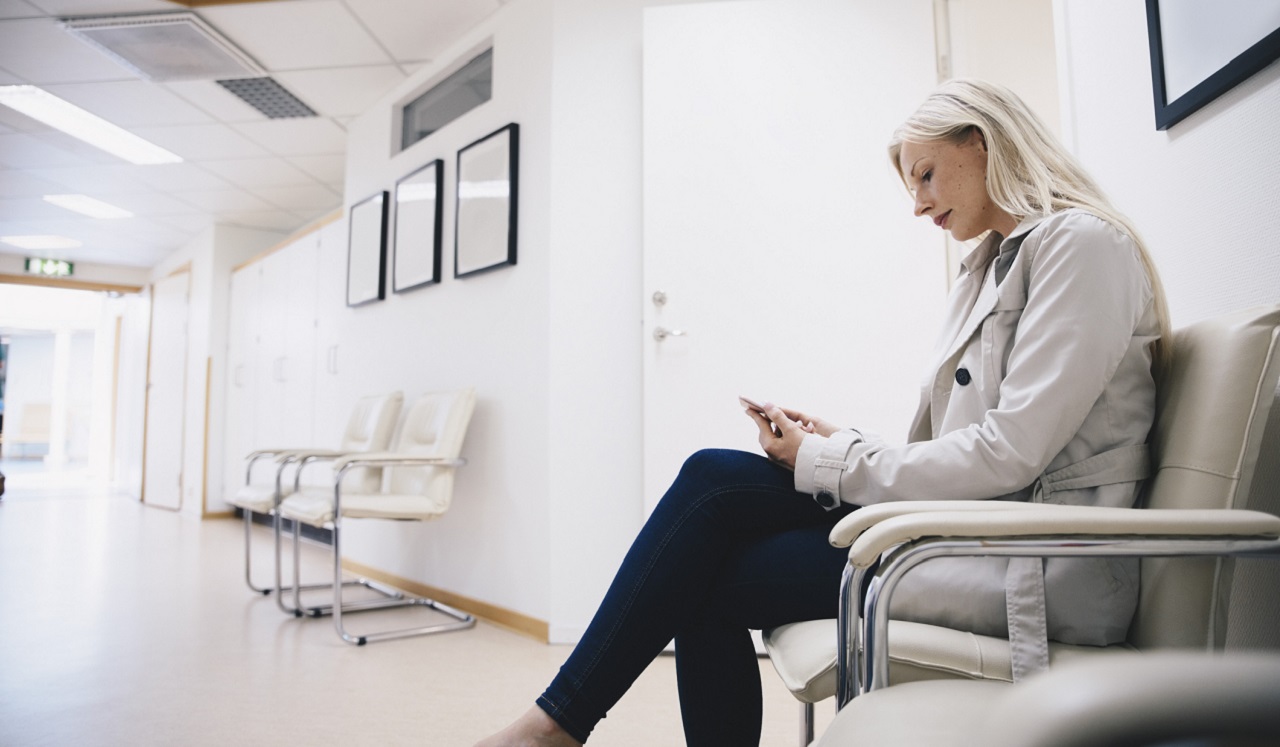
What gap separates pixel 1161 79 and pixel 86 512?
310 inches

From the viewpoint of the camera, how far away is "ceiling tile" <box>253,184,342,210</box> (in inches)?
213

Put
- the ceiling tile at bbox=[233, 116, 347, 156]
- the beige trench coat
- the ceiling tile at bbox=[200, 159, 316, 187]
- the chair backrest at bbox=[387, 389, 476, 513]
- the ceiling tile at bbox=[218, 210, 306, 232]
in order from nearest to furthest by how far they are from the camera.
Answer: the beige trench coat → the chair backrest at bbox=[387, 389, 476, 513] → the ceiling tile at bbox=[233, 116, 347, 156] → the ceiling tile at bbox=[200, 159, 316, 187] → the ceiling tile at bbox=[218, 210, 306, 232]

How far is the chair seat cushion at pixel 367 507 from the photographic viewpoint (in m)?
2.63

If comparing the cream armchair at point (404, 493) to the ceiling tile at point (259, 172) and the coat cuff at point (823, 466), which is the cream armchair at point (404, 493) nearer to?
the coat cuff at point (823, 466)

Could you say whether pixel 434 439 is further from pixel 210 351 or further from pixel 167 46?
pixel 210 351

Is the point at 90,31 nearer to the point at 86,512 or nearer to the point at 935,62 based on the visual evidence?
the point at 935,62

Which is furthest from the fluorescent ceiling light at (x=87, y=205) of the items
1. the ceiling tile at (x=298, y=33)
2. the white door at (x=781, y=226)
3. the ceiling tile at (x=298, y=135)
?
the white door at (x=781, y=226)

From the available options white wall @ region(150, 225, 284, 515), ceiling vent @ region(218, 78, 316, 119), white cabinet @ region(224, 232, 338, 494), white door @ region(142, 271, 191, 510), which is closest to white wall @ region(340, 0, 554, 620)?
ceiling vent @ region(218, 78, 316, 119)

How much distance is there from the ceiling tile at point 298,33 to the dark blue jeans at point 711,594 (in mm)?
2886

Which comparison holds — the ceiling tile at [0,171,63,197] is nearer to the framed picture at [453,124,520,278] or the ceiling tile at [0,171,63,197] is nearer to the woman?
the framed picture at [453,124,520,278]

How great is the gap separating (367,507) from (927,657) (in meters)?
2.22

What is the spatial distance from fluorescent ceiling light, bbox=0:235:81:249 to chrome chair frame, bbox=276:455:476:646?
213 inches

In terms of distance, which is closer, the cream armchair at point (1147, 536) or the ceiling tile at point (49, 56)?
the cream armchair at point (1147, 536)

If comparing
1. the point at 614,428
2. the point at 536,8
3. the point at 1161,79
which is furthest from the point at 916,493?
the point at 536,8
